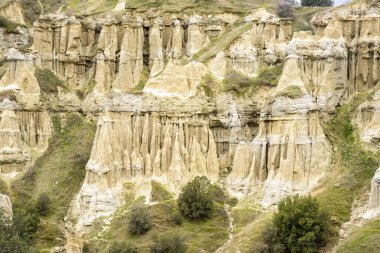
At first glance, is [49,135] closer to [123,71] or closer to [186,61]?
[123,71]

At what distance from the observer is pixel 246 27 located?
203 ft

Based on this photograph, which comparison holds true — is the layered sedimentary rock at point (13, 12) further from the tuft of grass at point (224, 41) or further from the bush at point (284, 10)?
the bush at point (284, 10)

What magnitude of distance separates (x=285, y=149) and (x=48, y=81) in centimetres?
2947

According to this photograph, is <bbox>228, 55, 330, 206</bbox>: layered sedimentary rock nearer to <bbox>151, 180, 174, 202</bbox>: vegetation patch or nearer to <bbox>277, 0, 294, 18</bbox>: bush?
<bbox>151, 180, 174, 202</bbox>: vegetation patch

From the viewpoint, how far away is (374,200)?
44188 mm

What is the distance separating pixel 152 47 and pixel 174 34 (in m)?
2.68

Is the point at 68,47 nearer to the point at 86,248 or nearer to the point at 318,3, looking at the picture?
the point at 86,248

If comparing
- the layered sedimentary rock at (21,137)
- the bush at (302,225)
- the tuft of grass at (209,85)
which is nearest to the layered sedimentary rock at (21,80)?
the layered sedimentary rock at (21,137)

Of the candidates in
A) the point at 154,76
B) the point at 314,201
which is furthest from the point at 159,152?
the point at 314,201

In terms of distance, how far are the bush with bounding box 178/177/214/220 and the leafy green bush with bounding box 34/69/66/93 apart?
75.3 ft

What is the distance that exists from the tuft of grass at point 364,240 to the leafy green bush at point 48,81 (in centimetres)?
3731

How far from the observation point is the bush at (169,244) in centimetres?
4616

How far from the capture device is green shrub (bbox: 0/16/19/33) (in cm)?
7994

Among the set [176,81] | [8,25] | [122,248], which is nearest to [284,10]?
[176,81]
